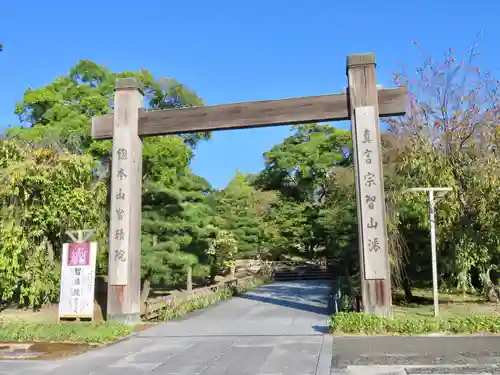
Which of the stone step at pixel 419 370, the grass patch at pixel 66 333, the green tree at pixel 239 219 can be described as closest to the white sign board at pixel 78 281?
the grass patch at pixel 66 333

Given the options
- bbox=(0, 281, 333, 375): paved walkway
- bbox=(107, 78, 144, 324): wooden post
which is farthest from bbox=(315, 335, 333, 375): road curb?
bbox=(107, 78, 144, 324): wooden post

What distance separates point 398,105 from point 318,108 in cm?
158

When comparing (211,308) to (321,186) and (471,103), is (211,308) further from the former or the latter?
(321,186)

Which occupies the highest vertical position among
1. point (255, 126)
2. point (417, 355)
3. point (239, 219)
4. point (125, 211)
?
point (255, 126)

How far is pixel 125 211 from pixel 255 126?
3292 millimetres

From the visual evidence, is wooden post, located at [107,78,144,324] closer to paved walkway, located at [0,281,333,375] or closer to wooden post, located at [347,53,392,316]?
paved walkway, located at [0,281,333,375]

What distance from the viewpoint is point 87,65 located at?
17.4m

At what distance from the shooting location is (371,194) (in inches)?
351

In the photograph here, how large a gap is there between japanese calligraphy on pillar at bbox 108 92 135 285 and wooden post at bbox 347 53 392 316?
4.75 m

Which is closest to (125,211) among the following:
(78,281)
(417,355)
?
(78,281)

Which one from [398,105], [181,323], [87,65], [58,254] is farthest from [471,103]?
[87,65]

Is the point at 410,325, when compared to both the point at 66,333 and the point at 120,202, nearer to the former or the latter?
the point at 66,333

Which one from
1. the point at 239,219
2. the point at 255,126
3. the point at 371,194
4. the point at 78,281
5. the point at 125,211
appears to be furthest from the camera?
the point at 239,219

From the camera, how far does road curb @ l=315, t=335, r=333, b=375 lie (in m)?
5.51
